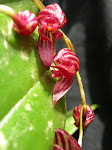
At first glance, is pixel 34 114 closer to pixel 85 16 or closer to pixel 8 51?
pixel 8 51

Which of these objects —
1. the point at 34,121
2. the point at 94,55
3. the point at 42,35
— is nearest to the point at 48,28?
the point at 42,35

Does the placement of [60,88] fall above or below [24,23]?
below

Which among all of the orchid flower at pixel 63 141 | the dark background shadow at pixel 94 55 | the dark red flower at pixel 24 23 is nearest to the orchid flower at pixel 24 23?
the dark red flower at pixel 24 23

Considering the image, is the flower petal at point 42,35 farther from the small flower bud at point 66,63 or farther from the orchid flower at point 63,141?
the orchid flower at point 63,141

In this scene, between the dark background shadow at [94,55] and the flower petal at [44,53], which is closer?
the flower petal at [44,53]

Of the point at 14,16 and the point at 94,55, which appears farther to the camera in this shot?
the point at 94,55

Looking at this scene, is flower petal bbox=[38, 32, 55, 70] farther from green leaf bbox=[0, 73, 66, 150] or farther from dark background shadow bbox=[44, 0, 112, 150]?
dark background shadow bbox=[44, 0, 112, 150]

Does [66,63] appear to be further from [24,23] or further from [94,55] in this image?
[94,55]
